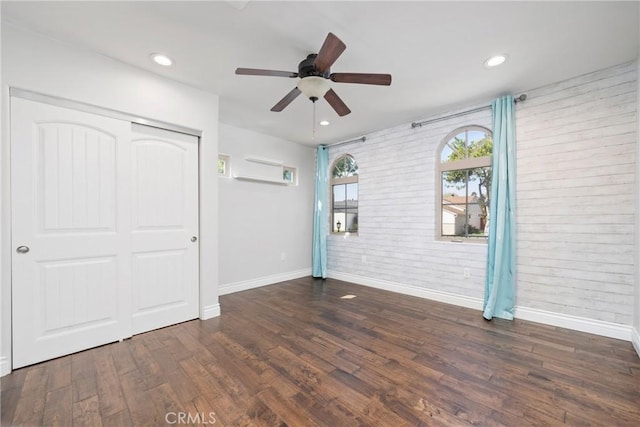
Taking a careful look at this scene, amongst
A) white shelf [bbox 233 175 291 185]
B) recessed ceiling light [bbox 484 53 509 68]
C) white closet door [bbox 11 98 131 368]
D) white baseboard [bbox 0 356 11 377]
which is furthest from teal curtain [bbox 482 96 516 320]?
white baseboard [bbox 0 356 11 377]

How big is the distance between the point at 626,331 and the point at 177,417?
12.5ft

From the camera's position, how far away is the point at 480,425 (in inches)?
58.0

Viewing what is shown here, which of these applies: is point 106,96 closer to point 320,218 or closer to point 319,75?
point 319,75

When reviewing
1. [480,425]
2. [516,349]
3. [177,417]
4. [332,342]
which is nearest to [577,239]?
[516,349]

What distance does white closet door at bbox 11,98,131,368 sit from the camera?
2033mm

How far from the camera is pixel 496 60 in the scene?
240 centimetres

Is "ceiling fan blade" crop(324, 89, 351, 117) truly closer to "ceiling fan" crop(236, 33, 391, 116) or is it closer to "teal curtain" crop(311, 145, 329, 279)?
"ceiling fan" crop(236, 33, 391, 116)

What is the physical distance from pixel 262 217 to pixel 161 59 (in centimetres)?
262

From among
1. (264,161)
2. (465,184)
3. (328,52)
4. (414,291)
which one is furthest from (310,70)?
(414,291)

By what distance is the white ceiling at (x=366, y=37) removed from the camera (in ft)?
5.96

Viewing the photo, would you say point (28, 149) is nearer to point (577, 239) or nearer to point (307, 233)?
point (307, 233)

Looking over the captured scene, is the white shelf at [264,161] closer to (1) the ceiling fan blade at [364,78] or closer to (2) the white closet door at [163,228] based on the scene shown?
(2) the white closet door at [163,228]

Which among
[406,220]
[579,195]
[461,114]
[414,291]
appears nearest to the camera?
[579,195]

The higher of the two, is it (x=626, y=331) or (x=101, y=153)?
(x=101, y=153)
